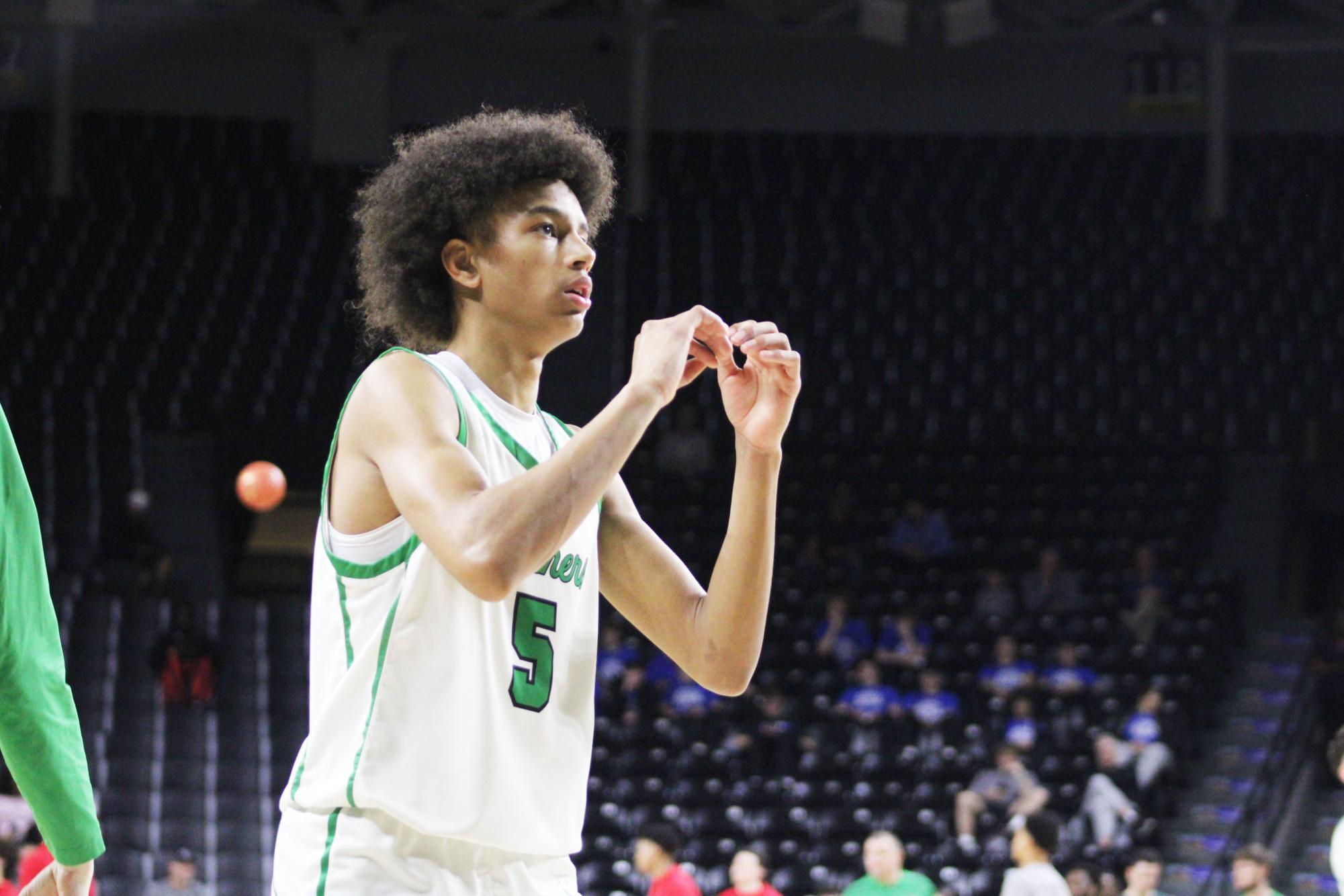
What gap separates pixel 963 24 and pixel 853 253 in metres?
2.57

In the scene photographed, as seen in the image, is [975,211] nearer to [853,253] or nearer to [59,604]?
[853,253]

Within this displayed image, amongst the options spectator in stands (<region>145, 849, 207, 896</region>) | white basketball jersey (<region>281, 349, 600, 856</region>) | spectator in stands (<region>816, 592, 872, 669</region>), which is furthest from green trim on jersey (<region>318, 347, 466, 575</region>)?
spectator in stands (<region>816, 592, 872, 669</region>)

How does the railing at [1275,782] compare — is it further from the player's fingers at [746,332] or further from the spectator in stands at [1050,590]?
the player's fingers at [746,332]

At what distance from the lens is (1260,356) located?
16.4 meters

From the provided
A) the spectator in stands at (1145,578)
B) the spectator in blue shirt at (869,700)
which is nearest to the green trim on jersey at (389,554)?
the spectator in blue shirt at (869,700)

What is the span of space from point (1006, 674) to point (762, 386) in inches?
422

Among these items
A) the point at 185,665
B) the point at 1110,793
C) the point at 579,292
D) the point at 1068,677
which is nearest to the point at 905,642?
the point at 1068,677

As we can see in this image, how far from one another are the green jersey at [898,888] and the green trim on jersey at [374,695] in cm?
666

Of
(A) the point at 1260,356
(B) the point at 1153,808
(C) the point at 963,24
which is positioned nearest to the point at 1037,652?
(B) the point at 1153,808

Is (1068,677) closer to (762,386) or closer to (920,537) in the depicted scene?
(920,537)

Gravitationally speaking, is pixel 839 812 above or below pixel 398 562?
below

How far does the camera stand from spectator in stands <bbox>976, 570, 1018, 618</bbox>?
14234 mm

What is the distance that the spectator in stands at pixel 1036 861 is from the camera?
27.4 feet

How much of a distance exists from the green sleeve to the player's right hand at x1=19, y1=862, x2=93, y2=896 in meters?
0.02
